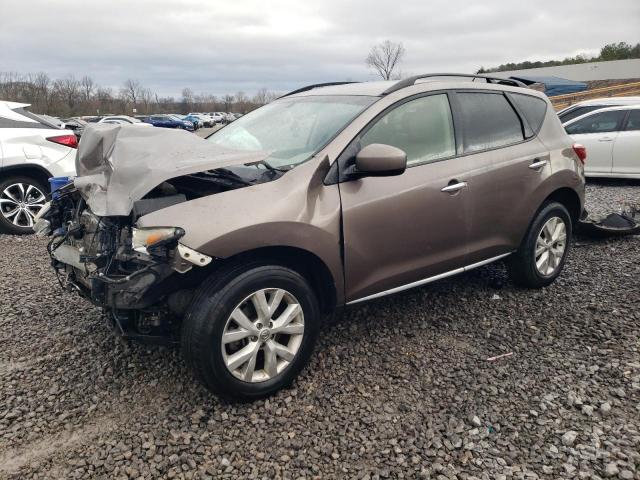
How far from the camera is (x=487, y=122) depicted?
3.53 metres

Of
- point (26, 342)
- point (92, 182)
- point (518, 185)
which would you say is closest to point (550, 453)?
point (518, 185)

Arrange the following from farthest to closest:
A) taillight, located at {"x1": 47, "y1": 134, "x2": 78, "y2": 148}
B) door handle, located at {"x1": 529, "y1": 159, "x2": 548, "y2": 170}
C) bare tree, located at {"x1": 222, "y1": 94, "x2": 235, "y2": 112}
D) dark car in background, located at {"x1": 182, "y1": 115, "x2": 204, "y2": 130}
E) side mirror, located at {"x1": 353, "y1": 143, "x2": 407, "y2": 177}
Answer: bare tree, located at {"x1": 222, "y1": 94, "x2": 235, "y2": 112}
dark car in background, located at {"x1": 182, "y1": 115, "x2": 204, "y2": 130}
taillight, located at {"x1": 47, "y1": 134, "x2": 78, "y2": 148}
door handle, located at {"x1": 529, "y1": 159, "x2": 548, "y2": 170}
side mirror, located at {"x1": 353, "y1": 143, "x2": 407, "y2": 177}

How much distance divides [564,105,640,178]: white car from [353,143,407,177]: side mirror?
25.4 ft

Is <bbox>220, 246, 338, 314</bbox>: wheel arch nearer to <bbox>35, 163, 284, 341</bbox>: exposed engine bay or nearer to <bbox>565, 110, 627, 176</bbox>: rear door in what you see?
<bbox>35, 163, 284, 341</bbox>: exposed engine bay

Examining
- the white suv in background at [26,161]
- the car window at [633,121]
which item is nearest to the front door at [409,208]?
the white suv in background at [26,161]

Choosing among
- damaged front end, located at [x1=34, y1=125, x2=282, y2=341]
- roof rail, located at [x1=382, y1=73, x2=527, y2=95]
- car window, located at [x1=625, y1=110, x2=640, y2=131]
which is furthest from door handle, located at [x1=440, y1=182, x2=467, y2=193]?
car window, located at [x1=625, y1=110, x2=640, y2=131]

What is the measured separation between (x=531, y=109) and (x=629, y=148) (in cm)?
591

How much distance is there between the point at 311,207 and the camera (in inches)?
103

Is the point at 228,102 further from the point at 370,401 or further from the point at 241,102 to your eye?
the point at 370,401

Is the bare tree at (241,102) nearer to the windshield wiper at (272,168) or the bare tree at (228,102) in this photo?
the bare tree at (228,102)

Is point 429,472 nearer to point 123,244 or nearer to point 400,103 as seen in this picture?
point 123,244

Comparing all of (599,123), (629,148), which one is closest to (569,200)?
(629,148)

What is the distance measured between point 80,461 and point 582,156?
168 inches

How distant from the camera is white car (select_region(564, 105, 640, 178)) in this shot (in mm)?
8469
